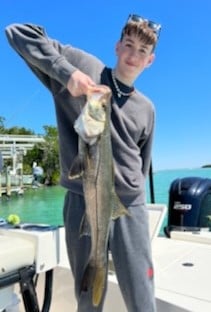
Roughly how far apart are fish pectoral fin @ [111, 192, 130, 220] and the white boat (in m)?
0.60

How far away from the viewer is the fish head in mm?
1424

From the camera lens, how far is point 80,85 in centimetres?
151

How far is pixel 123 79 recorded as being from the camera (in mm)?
1854

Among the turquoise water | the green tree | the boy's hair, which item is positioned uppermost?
the green tree

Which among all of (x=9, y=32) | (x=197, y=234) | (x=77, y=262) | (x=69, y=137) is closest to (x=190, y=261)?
(x=197, y=234)

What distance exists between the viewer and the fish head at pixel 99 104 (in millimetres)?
1424

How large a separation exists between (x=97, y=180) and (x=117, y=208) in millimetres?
177

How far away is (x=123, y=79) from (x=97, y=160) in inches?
19.9

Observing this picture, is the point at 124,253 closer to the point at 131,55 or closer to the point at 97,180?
the point at 97,180

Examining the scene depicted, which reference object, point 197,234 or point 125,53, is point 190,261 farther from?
point 125,53

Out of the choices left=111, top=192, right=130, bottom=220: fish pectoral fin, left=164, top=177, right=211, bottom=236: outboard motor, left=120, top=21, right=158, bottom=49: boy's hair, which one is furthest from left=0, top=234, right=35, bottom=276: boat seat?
left=164, top=177, right=211, bottom=236: outboard motor

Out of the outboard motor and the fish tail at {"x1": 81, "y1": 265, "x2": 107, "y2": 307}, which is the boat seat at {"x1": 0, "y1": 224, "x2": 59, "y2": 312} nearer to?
the fish tail at {"x1": 81, "y1": 265, "x2": 107, "y2": 307}

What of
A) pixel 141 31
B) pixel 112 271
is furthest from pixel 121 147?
pixel 112 271

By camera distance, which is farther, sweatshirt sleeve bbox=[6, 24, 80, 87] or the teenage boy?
the teenage boy
